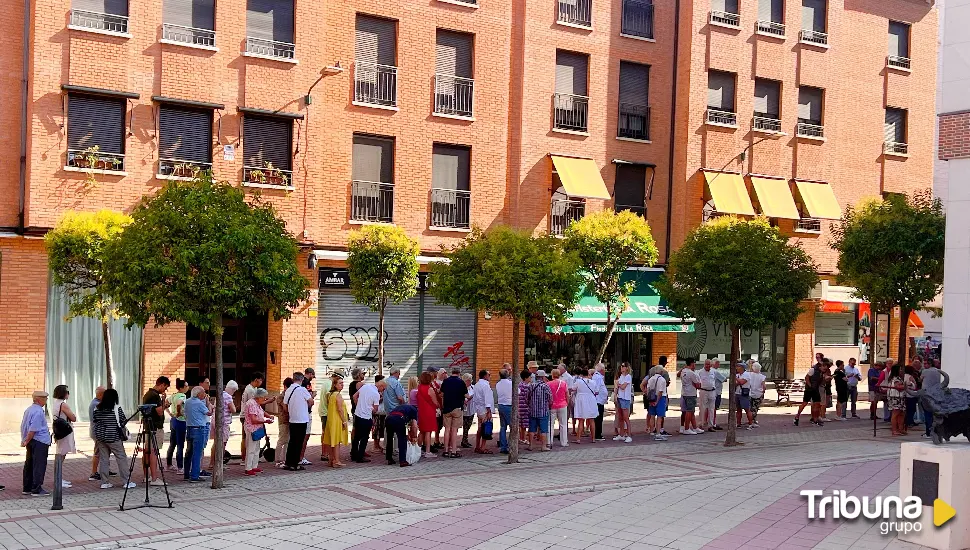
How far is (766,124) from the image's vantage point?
108 feet

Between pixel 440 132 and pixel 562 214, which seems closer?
pixel 440 132

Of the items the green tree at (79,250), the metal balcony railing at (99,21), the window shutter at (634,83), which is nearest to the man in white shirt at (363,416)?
the green tree at (79,250)

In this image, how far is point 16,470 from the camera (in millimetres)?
16375

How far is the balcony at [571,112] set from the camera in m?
29.2

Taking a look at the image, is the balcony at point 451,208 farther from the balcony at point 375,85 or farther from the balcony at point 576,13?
the balcony at point 576,13

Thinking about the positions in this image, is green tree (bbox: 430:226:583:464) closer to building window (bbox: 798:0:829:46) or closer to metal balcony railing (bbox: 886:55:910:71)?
building window (bbox: 798:0:829:46)

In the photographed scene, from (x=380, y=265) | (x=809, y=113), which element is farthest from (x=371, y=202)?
(x=809, y=113)

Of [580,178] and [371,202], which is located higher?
[580,178]

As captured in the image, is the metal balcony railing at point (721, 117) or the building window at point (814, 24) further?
the building window at point (814, 24)

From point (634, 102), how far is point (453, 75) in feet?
21.3

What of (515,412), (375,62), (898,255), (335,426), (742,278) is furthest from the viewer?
(898,255)

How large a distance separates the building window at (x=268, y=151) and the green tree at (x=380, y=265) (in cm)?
274

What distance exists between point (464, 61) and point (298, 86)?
17.3 feet

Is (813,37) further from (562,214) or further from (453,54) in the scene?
(453,54)
